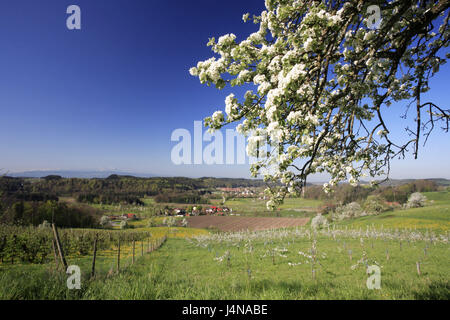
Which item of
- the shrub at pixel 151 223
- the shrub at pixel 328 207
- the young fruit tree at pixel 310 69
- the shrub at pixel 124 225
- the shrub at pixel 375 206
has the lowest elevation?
the shrub at pixel 151 223

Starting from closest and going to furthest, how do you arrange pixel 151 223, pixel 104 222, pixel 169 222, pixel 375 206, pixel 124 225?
pixel 124 225 → pixel 104 222 → pixel 375 206 → pixel 169 222 → pixel 151 223

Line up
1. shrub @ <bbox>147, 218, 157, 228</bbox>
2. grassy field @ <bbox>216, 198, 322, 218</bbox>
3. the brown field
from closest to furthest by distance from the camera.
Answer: the brown field < shrub @ <bbox>147, 218, 157, 228</bbox> < grassy field @ <bbox>216, 198, 322, 218</bbox>

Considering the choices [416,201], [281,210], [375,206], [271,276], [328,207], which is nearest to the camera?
[271,276]

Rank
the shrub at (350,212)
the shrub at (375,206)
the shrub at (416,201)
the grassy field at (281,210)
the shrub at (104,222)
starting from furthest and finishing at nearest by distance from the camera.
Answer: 1. the grassy field at (281,210)
2. the shrub at (350,212)
3. the shrub at (375,206)
4. the shrub at (104,222)
5. the shrub at (416,201)

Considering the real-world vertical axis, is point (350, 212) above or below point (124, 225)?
above

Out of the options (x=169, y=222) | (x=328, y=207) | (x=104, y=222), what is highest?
(x=328, y=207)

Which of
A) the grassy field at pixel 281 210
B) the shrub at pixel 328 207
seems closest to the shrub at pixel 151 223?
the grassy field at pixel 281 210

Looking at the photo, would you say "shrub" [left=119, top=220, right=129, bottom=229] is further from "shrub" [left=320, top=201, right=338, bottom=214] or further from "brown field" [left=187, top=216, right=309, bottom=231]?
"shrub" [left=320, top=201, right=338, bottom=214]

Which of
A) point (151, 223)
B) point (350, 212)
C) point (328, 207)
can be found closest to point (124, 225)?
point (151, 223)

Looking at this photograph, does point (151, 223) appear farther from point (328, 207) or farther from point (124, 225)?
point (328, 207)

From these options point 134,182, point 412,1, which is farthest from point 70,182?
point 412,1

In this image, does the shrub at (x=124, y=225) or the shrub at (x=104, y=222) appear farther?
the shrub at (x=104, y=222)

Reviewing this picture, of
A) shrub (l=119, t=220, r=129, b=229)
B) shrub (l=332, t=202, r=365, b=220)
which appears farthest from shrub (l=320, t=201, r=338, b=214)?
shrub (l=119, t=220, r=129, b=229)

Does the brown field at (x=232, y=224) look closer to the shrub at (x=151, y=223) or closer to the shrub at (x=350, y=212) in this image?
the shrub at (x=151, y=223)
